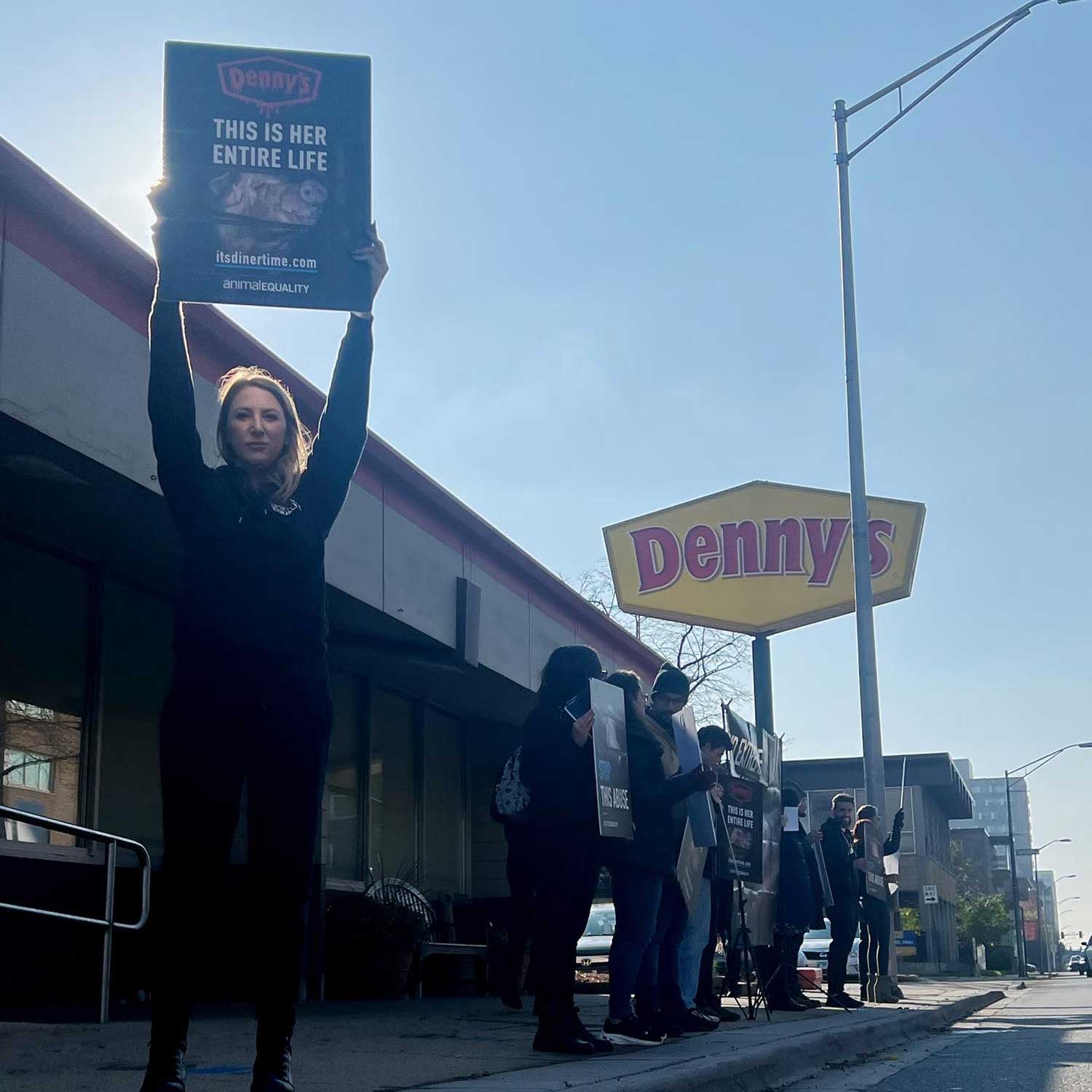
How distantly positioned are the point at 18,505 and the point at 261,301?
6.54 m

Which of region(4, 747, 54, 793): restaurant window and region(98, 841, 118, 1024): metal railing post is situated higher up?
region(4, 747, 54, 793): restaurant window

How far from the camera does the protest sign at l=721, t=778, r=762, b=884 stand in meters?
9.70

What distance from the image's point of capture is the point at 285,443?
389 centimetres

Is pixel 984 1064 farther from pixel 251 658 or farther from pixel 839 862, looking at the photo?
pixel 251 658

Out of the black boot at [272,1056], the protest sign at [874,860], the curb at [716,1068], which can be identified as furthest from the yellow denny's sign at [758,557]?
the black boot at [272,1056]

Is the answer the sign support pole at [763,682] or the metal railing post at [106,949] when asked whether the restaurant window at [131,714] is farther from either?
the sign support pole at [763,682]

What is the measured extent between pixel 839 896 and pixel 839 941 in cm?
40

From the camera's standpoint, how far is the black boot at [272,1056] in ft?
11.5

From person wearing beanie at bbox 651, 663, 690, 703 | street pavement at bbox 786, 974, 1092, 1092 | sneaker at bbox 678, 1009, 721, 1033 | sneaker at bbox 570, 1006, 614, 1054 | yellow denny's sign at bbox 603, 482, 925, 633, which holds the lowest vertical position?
street pavement at bbox 786, 974, 1092, 1092

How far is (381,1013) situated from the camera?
390 inches

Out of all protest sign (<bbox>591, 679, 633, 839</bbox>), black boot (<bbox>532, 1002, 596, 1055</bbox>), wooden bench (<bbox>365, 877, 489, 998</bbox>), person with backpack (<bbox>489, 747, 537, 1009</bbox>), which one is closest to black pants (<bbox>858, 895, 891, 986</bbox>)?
wooden bench (<bbox>365, 877, 489, 998</bbox>)

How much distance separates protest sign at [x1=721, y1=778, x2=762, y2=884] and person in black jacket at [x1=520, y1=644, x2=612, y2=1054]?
325 cm

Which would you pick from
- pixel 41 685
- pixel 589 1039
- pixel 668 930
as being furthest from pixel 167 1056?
pixel 41 685

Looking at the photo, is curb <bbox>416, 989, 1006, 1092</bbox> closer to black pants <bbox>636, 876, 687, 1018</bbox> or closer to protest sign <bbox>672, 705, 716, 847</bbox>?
black pants <bbox>636, 876, 687, 1018</bbox>
